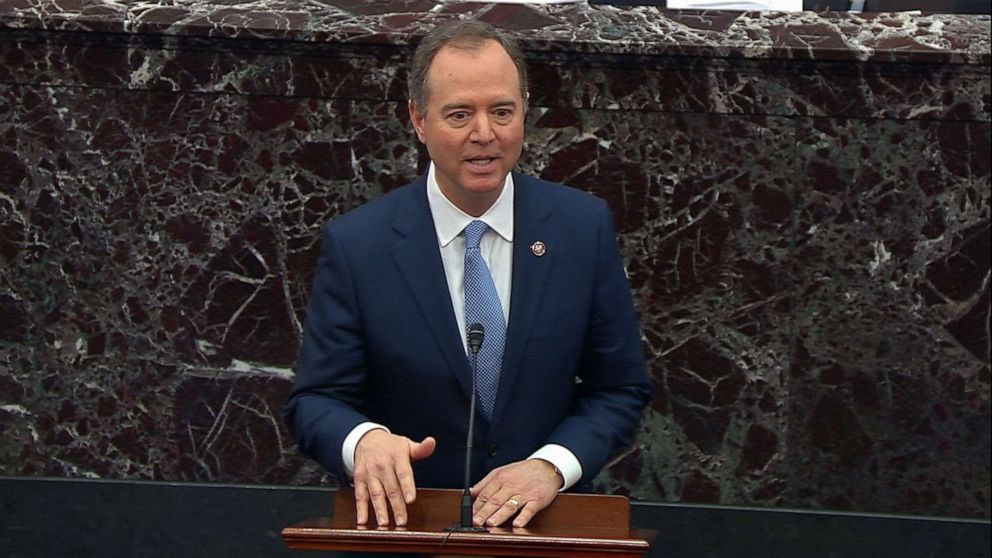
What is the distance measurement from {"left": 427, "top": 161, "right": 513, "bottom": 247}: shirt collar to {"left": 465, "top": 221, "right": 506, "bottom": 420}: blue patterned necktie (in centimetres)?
9

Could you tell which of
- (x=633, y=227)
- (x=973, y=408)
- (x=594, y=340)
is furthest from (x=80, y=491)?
(x=973, y=408)

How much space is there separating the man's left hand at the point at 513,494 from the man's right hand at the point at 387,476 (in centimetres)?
12

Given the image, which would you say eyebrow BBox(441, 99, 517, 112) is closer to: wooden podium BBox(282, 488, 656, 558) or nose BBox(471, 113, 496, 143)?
nose BBox(471, 113, 496, 143)

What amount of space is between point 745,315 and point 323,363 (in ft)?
5.74

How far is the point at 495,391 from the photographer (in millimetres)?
3480

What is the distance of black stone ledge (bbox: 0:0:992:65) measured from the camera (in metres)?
4.77

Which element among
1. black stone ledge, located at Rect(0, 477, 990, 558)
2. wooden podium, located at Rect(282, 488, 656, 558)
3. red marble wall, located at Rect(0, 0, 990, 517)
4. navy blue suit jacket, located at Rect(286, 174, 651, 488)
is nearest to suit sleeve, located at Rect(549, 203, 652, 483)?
navy blue suit jacket, located at Rect(286, 174, 651, 488)

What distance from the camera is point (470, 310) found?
Result: 3473 mm

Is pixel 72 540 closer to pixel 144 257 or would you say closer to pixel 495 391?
pixel 144 257

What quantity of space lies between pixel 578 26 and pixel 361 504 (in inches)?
83.4

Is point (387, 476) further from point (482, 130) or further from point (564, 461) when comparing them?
point (482, 130)

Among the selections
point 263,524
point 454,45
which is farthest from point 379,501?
point 263,524

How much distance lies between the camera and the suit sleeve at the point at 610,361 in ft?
11.5

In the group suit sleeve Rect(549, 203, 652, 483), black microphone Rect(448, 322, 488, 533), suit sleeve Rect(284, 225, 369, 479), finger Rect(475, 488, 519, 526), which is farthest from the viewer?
suit sleeve Rect(549, 203, 652, 483)
